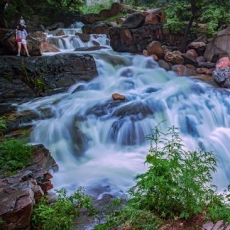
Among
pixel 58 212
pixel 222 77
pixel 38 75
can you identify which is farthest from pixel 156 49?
pixel 58 212

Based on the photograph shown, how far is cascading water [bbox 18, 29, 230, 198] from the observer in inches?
239

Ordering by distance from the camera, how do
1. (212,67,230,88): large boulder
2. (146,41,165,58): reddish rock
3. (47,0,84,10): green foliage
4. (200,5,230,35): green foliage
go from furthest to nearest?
(47,0,84,10): green foliage
(200,5,230,35): green foliage
(146,41,165,58): reddish rock
(212,67,230,88): large boulder

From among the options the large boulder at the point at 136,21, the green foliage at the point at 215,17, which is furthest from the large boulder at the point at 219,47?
the large boulder at the point at 136,21

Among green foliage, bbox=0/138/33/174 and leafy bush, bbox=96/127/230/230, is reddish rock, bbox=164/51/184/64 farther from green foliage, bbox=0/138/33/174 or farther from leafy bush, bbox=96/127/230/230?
leafy bush, bbox=96/127/230/230

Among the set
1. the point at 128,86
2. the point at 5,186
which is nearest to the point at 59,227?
the point at 5,186

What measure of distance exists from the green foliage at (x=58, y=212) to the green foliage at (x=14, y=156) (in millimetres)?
1020

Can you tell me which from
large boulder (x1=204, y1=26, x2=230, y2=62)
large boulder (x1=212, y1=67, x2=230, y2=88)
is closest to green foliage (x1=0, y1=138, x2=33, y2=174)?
large boulder (x1=212, y1=67, x2=230, y2=88)

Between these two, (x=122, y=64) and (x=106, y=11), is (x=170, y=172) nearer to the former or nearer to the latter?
(x=122, y=64)

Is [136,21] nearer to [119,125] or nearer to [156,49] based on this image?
[156,49]

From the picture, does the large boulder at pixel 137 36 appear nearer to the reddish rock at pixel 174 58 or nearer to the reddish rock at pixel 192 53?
the reddish rock at pixel 174 58

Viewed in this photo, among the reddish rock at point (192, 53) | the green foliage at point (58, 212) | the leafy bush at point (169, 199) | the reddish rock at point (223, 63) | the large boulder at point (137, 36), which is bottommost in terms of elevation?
the green foliage at point (58, 212)

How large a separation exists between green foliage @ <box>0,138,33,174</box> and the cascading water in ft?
2.68

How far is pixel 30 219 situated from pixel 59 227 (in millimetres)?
436

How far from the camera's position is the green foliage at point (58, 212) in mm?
3748
